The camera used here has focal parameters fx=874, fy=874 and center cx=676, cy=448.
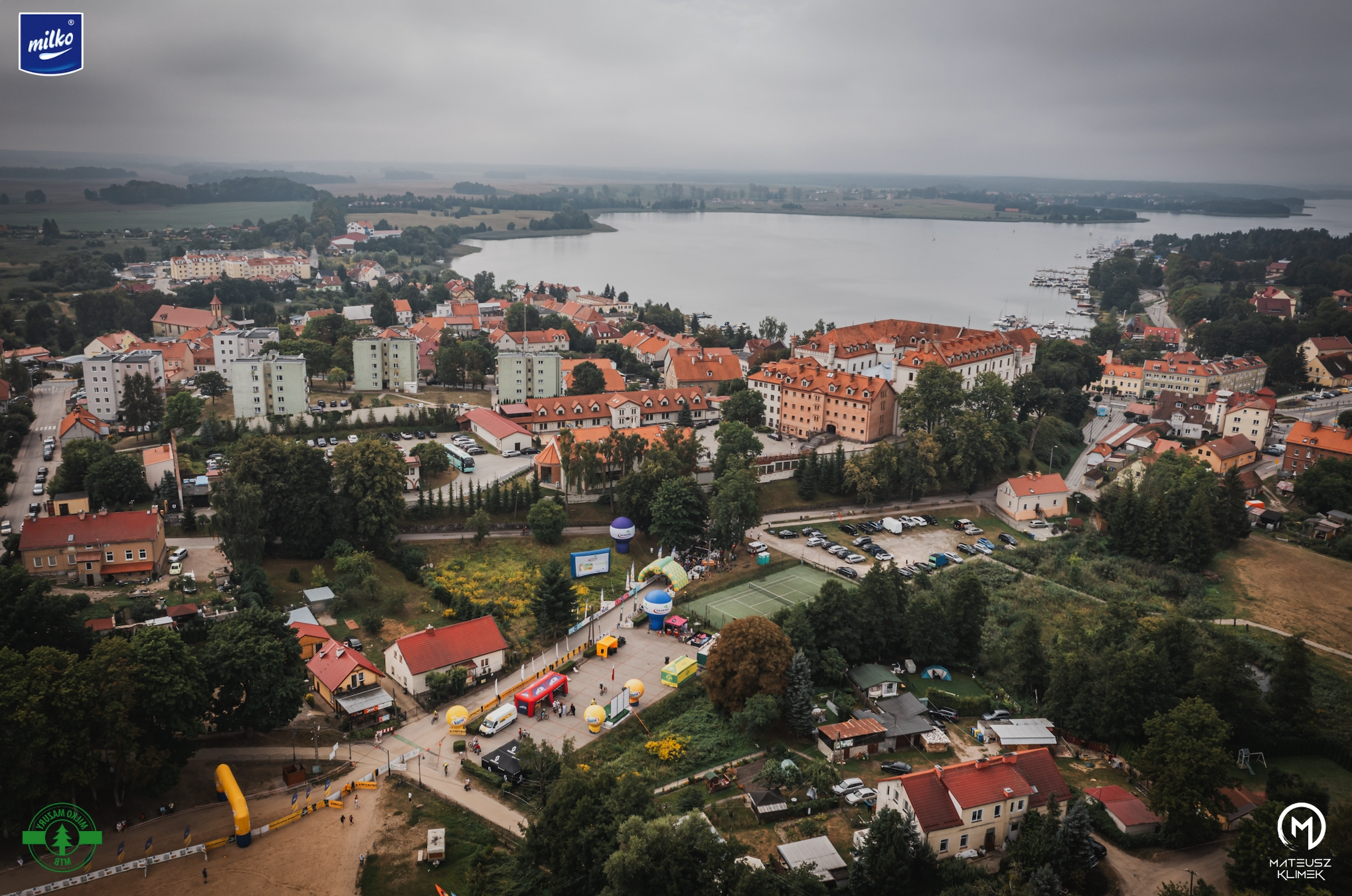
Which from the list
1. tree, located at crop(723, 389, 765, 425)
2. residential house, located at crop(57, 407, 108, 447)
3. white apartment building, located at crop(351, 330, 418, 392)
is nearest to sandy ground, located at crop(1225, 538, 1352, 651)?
tree, located at crop(723, 389, 765, 425)

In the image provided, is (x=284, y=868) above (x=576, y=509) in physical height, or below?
below

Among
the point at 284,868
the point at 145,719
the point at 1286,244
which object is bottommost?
the point at 284,868

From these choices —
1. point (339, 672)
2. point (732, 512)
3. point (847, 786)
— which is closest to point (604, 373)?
point (732, 512)

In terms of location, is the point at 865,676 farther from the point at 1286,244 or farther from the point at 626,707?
the point at 1286,244

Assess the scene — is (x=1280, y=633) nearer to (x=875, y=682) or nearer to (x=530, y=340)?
(x=875, y=682)

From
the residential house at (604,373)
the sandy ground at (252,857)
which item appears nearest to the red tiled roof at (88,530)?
the sandy ground at (252,857)

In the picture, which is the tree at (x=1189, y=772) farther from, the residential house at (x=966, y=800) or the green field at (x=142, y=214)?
the green field at (x=142, y=214)

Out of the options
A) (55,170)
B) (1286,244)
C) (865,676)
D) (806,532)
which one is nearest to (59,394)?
(806,532)
